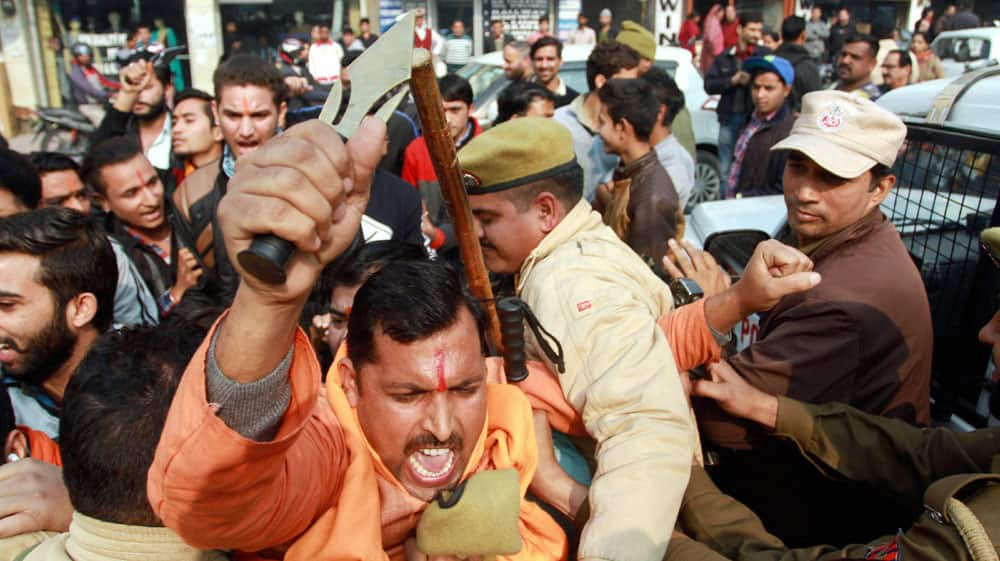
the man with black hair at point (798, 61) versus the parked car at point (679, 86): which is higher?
the man with black hair at point (798, 61)

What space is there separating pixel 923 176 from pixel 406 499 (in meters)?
2.82

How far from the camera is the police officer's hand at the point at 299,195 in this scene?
3.04ft

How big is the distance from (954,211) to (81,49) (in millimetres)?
17641

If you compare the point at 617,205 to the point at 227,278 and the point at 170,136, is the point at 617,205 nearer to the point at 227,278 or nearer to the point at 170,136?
the point at 227,278

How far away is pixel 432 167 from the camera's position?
159 inches

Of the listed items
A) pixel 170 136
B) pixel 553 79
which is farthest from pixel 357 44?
pixel 170 136

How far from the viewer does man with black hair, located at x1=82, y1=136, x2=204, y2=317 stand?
11.8 feet

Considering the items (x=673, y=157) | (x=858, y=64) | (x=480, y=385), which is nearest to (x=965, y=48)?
(x=858, y=64)

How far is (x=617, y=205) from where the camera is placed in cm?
410

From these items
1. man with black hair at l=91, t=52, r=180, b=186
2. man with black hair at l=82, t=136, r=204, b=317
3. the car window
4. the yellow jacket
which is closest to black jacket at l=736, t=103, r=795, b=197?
the yellow jacket

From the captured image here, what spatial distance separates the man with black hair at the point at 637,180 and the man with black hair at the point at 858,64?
349 centimetres

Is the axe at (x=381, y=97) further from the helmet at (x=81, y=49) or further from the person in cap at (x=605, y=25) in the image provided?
the person in cap at (x=605, y=25)

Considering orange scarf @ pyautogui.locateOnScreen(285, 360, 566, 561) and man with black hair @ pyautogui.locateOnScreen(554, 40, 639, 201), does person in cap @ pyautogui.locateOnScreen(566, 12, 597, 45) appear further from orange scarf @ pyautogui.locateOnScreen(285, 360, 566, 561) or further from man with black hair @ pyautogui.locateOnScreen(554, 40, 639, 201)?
orange scarf @ pyautogui.locateOnScreen(285, 360, 566, 561)

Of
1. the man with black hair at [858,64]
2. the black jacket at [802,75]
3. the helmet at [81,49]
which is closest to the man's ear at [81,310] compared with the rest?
the man with black hair at [858,64]
